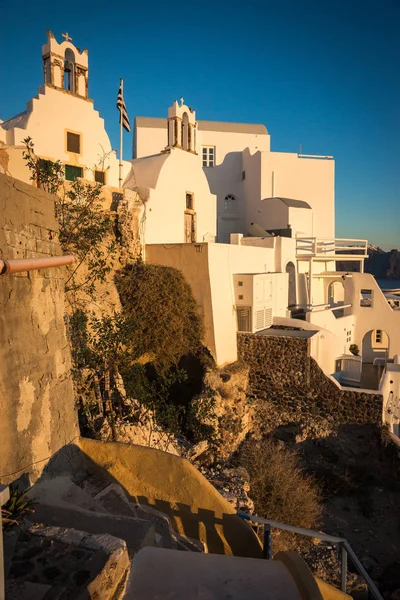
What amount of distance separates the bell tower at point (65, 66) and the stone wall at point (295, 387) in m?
11.7

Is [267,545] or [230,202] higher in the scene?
[230,202]

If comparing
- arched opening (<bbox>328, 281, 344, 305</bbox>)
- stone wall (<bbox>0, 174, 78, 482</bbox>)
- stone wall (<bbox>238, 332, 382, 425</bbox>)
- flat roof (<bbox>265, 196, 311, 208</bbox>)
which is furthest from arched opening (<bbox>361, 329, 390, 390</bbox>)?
stone wall (<bbox>0, 174, 78, 482</bbox>)

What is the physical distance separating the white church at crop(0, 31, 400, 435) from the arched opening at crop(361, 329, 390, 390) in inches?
2.9

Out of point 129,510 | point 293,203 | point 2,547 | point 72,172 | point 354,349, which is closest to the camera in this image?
point 2,547

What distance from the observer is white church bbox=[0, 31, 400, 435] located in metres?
14.8

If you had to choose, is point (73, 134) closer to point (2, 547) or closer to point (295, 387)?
point (295, 387)

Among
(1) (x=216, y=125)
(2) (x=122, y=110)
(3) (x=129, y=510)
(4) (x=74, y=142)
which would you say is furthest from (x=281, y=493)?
(1) (x=216, y=125)

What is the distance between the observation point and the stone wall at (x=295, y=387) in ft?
46.6

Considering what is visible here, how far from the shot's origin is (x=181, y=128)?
19.5 meters

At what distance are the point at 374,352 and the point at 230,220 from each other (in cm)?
1202

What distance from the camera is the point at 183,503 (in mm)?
5043

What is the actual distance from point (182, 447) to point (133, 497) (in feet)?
18.2

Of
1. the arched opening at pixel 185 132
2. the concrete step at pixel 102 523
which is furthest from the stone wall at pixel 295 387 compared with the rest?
the concrete step at pixel 102 523

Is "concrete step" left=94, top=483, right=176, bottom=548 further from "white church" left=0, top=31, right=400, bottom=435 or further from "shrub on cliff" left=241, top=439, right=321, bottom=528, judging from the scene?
"white church" left=0, top=31, right=400, bottom=435
